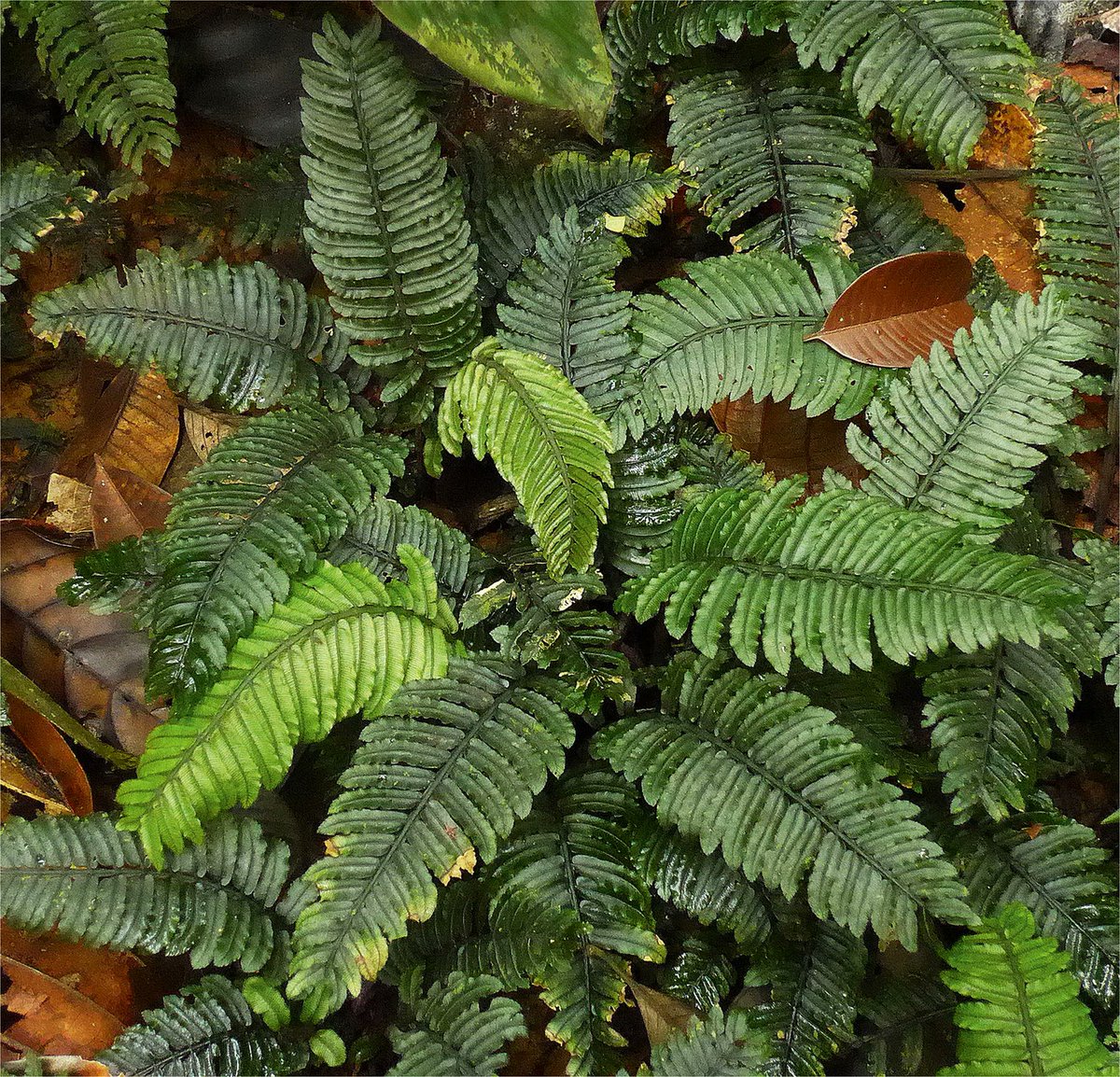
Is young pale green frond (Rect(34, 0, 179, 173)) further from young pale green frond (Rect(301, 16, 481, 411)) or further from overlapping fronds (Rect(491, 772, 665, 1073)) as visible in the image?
overlapping fronds (Rect(491, 772, 665, 1073))

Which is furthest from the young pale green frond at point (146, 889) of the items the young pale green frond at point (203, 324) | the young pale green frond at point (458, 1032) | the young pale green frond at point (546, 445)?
the young pale green frond at point (203, 324)

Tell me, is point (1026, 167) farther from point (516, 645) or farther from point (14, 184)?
point (14, 184)

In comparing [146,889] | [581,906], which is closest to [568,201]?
[581,906]

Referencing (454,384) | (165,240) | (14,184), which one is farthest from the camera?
(165,240)

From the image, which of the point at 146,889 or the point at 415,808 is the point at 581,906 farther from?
the point at 146,889

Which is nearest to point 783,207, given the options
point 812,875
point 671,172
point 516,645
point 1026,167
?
point 671,172

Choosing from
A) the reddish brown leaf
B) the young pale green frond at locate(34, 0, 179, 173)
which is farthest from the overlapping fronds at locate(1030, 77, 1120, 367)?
the young pale green frond at locate(34, 0, 179, 173)
